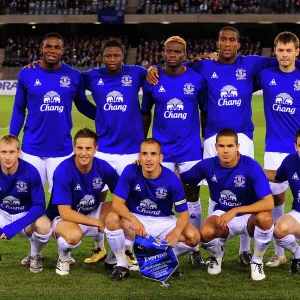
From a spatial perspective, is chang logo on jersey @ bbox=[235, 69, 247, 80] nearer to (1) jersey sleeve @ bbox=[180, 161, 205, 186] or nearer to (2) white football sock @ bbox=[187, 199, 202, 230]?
(1) jersey sleeve @ bbox=[180, 161, 205, 186]

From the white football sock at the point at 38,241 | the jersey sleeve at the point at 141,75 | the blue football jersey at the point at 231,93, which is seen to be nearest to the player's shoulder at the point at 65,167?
the white football sock at the point at 38,241

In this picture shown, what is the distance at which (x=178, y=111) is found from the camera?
6.32 m

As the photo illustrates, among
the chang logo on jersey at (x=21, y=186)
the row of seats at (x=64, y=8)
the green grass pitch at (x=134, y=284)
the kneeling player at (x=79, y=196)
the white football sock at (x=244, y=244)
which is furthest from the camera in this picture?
the row of seats at (x=64, y=8)

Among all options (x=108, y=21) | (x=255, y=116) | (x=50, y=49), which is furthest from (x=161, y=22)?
(x=50, y=49)

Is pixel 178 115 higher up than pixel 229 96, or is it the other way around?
pixel 229 96

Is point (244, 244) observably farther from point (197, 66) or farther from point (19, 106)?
point (19, 106)

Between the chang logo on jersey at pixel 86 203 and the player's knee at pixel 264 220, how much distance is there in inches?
57.5

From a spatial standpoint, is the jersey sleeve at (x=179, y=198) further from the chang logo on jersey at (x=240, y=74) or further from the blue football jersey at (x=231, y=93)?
the chang logo on jersey at (x=240, y=74)

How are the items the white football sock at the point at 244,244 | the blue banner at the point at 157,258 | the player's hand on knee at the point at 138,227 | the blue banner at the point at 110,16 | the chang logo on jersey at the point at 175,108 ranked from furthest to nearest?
1. the blue banner at the point at 110,16
2. the chang logo on jersey at the point at 175,108
3. the white football sock at the point at 244,244
4. the player's hand on knee at the point at 138,227
5. the blue banner at the point at 157,258

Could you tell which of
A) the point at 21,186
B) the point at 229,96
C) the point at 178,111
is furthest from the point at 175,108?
the point at 21,186

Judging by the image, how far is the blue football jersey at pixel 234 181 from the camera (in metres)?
5.63

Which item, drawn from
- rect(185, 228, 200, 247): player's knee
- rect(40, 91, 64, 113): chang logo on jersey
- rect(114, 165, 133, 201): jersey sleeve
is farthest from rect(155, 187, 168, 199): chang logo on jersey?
rect(40, 91, 64, 113): chang logo on jersey

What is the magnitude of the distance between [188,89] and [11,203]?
1.98 m

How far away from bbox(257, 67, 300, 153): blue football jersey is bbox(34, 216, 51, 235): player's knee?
7.25ft
